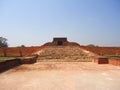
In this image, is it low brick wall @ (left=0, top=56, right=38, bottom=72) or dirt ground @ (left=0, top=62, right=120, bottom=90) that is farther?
low brick wall @ (left=0, top=56, right=38, bottom=72)

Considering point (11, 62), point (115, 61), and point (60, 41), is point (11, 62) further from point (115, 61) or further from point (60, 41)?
point (60, 41)

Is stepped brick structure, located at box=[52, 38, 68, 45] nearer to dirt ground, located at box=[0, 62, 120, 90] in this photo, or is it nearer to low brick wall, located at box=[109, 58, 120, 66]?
low brick wall, located at box=[109, 58, 120, 66]

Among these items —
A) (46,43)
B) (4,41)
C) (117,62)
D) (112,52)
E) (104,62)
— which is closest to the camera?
(117,62)

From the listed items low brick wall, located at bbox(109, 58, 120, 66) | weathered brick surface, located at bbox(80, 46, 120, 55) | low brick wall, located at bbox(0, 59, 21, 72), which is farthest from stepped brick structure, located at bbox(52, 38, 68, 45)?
low brick wall, located at bbox(0, 59, 21, 72)

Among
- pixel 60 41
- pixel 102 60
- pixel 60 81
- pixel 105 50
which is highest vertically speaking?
pixel 60 41

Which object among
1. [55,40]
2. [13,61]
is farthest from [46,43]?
[13,61]

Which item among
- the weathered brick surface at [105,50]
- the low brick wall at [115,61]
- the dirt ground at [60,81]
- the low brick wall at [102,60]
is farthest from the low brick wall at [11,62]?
the weathered brick surface at [105,50]

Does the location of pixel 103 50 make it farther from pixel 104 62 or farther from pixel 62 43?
pixel 104 62

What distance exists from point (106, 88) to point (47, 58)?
11548mm

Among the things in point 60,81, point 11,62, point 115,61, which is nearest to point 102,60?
point 115,61

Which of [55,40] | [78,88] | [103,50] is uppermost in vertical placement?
[55,40]

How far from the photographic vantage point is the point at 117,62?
12141mm

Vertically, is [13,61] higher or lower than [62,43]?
lower

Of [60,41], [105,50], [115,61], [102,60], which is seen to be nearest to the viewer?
[115,61]
